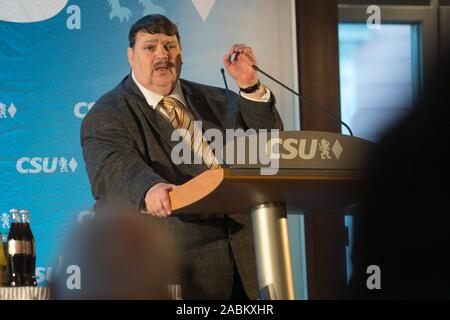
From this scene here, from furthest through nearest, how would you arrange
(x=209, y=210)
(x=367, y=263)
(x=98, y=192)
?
(x=98, y=192), (x=209, y=210), (x=367, y=263)

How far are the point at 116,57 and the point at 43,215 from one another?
0.78m

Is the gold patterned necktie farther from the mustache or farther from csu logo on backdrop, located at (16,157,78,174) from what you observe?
csu logo on backdrop, located at (16,157,78,174)

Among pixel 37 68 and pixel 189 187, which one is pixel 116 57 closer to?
pixel 37 68

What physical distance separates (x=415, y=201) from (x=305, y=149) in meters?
1.21

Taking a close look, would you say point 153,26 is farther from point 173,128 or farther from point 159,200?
point 159,200

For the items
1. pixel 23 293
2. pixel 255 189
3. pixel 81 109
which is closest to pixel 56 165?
pixel 81 109

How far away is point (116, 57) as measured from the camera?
12.4ft

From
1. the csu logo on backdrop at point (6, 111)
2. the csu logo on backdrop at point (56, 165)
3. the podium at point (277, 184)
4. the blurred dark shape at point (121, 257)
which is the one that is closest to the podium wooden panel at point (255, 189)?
the podium at point (277, 184)

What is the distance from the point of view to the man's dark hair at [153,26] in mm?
3707

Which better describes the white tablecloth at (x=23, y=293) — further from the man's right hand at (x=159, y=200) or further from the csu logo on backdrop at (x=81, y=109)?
the csu logo on backdrop at (x=81, y=109)

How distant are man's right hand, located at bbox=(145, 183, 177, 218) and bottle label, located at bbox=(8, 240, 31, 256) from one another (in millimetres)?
856

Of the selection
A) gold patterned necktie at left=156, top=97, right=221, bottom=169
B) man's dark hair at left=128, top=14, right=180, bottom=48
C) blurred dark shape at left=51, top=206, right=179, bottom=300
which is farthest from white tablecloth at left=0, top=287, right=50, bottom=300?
man's dark hair at left=128, top=14, right=180, bottom=48

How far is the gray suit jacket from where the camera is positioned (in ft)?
9.75

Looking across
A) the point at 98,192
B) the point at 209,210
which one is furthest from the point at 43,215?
the point at 209,210
